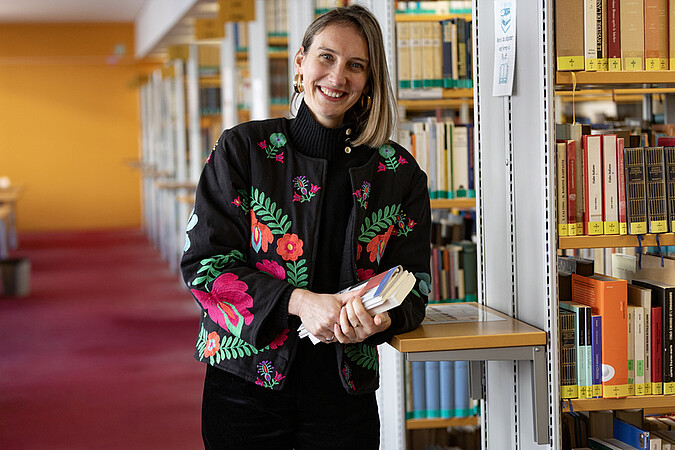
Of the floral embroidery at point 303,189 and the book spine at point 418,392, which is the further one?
the book spine at point 418,392

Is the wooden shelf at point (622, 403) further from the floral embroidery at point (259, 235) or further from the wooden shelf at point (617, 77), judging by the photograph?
the floral embroidery at point (259, 235)

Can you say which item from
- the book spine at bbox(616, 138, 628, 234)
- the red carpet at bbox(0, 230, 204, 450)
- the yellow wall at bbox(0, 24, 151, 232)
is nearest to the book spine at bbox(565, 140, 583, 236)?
the book spine at bbox(616, 138, 628, 234)

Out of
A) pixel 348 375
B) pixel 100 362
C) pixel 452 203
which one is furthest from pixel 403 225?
pixel 100 362

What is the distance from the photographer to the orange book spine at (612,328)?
6.95 ft

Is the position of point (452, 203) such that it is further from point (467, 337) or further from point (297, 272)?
point (297, 272)

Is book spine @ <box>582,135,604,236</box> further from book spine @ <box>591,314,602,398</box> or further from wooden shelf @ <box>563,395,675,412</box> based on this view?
wooden shelf @ <box>563,395,675,412</box>

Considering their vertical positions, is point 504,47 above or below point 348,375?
above

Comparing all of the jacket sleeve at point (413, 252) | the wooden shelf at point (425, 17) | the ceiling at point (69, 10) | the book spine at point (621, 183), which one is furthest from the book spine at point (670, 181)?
the ceiling at point (69, 10)

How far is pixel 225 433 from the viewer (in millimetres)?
1724

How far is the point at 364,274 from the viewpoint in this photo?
1758mm

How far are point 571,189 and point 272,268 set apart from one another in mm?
833

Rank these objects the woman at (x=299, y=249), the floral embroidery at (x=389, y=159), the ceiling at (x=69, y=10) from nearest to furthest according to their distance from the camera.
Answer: the woman at (x=299, y=249) → the floral embroidery at (x=389, y=159) → the ceiling at (x=69, y=10)

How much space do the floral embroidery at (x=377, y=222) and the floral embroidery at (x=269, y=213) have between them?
165 mm

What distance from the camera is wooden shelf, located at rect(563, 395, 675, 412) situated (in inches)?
83.1
